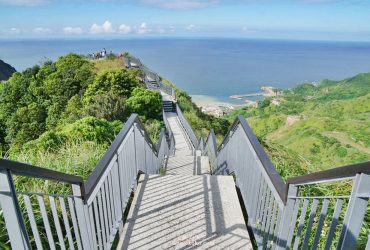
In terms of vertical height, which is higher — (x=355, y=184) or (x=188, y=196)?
(x=355, y=184)

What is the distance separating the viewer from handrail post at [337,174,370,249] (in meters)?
1.69

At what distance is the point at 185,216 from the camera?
4.30 metres

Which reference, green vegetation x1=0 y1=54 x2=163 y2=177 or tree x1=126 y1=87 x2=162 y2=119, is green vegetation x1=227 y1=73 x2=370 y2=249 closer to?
tree x1=126 y1=87 x2=162 y2=119

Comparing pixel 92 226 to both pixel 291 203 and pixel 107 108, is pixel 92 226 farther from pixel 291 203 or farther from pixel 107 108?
pixel 107 108

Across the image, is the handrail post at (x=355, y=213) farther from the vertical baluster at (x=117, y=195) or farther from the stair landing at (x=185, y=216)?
the vertical baluster at (x=117, y=195)

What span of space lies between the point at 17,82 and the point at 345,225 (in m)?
38.2

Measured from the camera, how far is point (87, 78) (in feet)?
97.9

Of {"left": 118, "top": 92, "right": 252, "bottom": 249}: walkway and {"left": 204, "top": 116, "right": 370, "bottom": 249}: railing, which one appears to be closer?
{"left": 204, "top": 116, "right": 370, "bottom": 249}: railing

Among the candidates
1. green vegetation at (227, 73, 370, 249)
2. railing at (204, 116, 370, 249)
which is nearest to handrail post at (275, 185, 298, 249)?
railing at (204, 116, 370, 249)

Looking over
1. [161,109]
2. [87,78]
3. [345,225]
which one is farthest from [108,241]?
[87,78]

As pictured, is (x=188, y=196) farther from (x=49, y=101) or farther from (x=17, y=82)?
(x=17, y=82)

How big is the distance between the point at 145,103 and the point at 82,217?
21.7 metres

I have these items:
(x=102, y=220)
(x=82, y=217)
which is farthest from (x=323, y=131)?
(x=82, y=217)

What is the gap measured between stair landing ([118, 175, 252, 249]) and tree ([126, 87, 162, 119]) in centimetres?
1781
